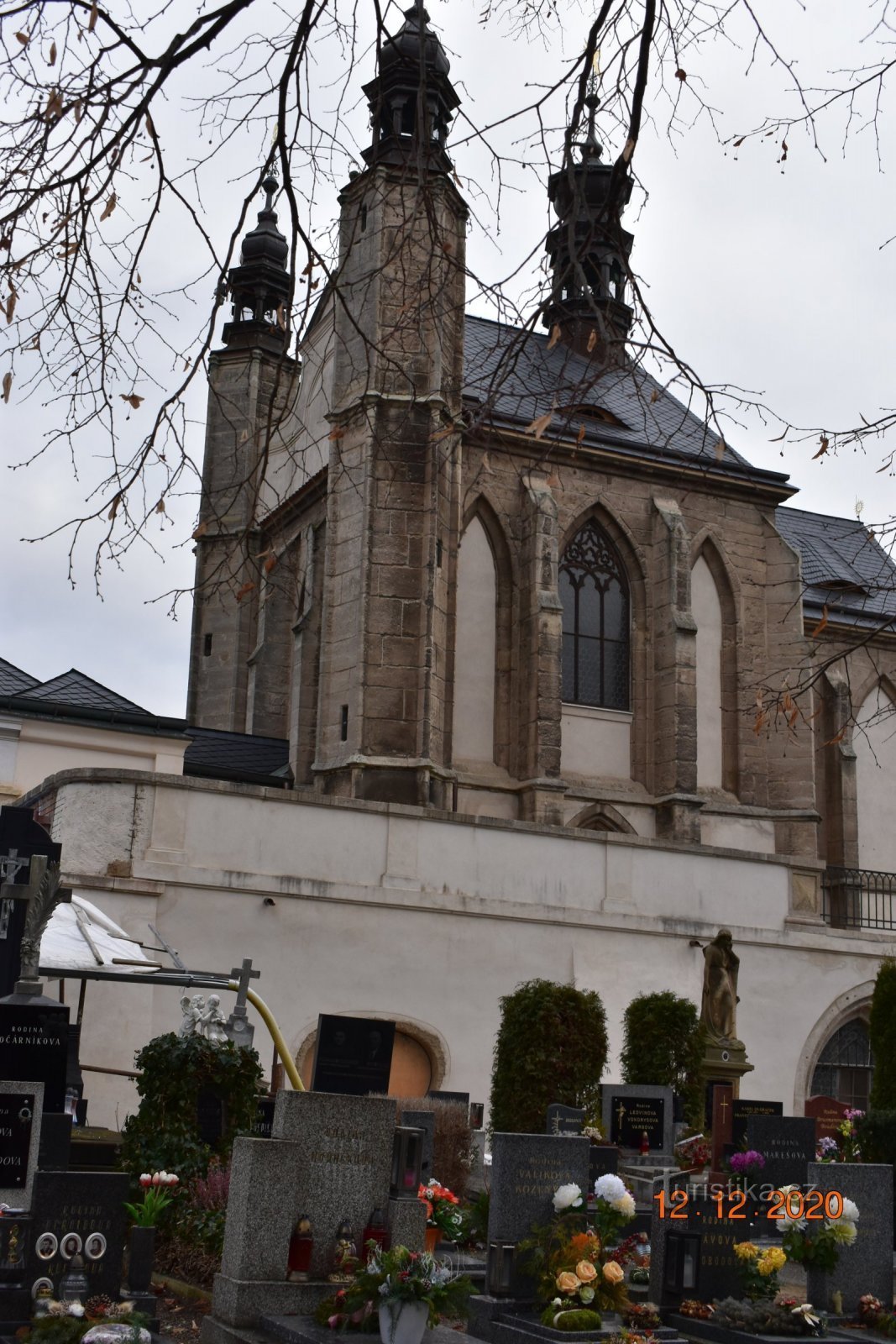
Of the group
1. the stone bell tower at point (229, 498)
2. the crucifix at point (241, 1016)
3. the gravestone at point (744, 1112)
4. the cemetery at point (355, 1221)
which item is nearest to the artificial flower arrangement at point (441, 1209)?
the cemetery at point (355, 1221)

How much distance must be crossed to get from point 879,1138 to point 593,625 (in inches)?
619

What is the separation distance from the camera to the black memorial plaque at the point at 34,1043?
28.3ft

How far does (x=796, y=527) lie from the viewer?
123 ft

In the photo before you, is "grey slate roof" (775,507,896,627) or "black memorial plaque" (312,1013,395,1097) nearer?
"black memorial plaque" (312,1013,395,1097)

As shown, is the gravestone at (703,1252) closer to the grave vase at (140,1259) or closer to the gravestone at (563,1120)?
the grave vase at (140,1259)

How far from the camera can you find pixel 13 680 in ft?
78.2

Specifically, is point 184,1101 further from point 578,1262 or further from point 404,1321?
point 404,1321

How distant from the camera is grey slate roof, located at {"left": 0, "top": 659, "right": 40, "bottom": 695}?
76.6 ft

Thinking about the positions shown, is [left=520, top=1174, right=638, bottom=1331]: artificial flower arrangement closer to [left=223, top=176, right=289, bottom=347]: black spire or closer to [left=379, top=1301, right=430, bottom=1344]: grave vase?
[left=379, top=1301, right=430, bottom=1344]: grave vase

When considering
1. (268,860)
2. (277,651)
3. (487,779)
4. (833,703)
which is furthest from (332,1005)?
(833,703)

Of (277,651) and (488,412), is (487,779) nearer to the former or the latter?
(277,651)

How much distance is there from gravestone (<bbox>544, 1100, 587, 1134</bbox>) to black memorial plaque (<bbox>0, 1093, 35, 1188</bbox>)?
22.3 ft

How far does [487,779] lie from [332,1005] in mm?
8000

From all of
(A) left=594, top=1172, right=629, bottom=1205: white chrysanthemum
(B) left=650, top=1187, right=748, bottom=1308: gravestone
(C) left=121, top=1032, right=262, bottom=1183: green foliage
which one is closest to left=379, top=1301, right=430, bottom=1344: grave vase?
(A) left=594, top=1172, right=629, bottom=1205: white chrysanthemum
